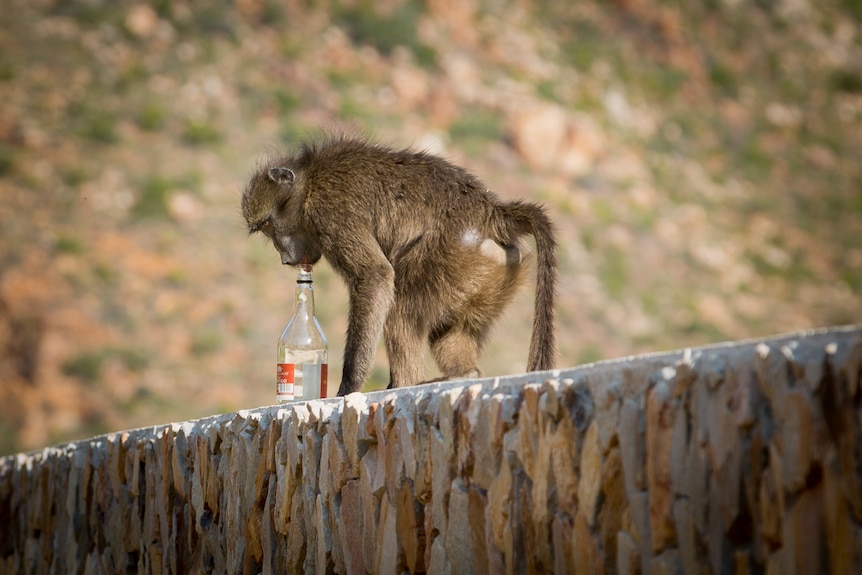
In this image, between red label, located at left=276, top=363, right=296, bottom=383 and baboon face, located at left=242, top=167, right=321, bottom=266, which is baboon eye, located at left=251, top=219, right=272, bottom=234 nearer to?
baboon face, located at left=242, top=167, right=321, bottom=266

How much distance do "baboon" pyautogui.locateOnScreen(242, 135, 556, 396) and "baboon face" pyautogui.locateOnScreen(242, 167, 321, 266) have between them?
0.12 ft

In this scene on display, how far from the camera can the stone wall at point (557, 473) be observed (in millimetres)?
1862

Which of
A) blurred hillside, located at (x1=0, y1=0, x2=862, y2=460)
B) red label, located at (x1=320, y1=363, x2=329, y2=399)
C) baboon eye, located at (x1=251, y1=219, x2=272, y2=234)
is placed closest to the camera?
red label, located at (x1=320, y1=363, x2=329, y2=399)

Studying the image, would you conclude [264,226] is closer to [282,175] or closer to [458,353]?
[282,175]

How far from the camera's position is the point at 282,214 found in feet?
16.2

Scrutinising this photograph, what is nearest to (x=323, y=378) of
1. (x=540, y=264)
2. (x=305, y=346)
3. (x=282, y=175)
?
(x=305, y=346)

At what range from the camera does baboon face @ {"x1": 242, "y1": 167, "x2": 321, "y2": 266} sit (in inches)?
191

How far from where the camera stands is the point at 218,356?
16.2m

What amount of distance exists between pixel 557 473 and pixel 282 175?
2.72 m

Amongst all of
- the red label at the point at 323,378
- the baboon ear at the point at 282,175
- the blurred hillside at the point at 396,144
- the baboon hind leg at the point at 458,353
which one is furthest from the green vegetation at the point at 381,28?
the baboon hind leg at the point at 458,353

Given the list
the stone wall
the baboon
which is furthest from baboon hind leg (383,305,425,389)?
the stone wall

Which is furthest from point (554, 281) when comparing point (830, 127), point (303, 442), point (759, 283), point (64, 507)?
point (830, 127)

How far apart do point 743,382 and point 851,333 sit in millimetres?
234

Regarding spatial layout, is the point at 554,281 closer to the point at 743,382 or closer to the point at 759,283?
the point at 743,382
